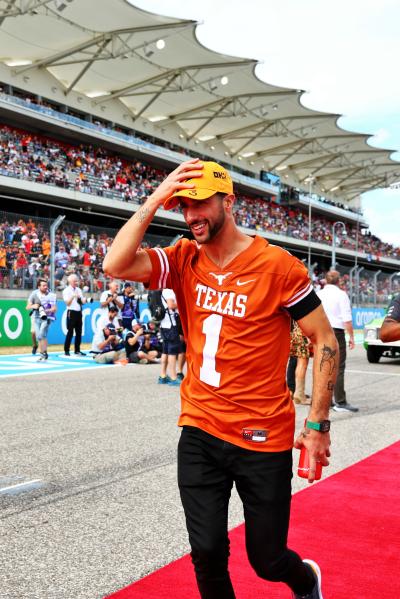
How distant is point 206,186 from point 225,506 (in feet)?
3.82

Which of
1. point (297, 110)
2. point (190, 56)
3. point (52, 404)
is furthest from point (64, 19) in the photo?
point (52, 404)

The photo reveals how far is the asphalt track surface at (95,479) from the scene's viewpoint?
3.46 meters

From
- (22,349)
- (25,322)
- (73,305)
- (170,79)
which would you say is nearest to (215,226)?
(73,305)

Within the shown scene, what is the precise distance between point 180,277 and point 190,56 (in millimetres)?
38150

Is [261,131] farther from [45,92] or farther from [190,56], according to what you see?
[45,92]

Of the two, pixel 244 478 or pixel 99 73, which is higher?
pixel 99 73

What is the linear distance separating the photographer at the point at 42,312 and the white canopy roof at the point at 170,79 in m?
18.1

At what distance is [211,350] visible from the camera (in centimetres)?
257

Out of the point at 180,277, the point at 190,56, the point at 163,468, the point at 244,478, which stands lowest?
the point at 163,468

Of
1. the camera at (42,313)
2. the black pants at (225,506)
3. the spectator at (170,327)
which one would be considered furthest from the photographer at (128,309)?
the black pants at (225,506)

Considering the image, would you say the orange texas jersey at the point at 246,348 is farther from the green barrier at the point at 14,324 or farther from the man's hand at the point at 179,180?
the green barrier at the point at 14,324

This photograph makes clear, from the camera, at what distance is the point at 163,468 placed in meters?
5.55

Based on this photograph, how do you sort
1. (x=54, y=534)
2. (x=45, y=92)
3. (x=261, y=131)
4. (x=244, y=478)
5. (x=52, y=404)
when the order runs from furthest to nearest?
1. (x=261, y=131)
2. (x=45, y=92)
3. (x=52, y=404)
4. (x=54, y=534)
5. (x=244, y=478)

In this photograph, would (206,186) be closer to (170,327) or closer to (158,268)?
(158,268)
